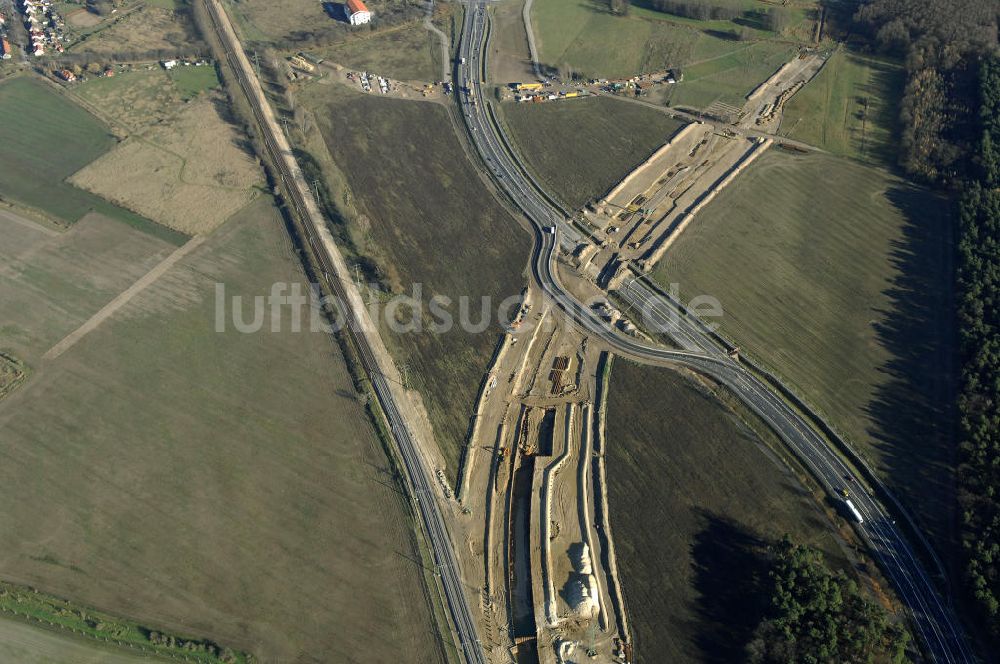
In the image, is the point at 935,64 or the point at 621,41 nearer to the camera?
the point at 935,64

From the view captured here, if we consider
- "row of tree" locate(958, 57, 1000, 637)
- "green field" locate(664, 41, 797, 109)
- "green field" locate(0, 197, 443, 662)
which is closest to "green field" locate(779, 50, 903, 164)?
"green field" locate(664, 41, 797, 109)

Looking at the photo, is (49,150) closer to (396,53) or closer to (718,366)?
(396,53)

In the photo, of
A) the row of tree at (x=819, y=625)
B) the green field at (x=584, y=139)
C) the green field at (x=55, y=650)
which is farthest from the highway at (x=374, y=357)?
the green field at (x=584, y=139)

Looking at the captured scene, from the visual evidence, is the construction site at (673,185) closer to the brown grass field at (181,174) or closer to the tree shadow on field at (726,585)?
the tree shadow on field at (726,585)

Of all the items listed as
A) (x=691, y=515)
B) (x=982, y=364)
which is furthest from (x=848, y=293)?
(x=691, y=515)

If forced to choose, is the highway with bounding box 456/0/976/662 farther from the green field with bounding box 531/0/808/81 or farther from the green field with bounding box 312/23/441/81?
the green field with bounding box 531/0/808/81

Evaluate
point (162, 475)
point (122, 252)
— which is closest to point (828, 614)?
point (162, 475)
